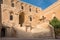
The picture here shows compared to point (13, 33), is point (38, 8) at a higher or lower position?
higher

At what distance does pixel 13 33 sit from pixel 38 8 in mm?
19559

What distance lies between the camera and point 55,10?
36125mm

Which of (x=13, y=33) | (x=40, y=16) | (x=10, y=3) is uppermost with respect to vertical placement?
(x=10, y=3)

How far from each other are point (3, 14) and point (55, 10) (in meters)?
9.65

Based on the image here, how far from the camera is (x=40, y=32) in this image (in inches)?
950

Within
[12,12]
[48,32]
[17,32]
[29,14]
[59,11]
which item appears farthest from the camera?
[29,14]

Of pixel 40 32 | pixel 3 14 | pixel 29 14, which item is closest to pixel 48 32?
pixel 40 32

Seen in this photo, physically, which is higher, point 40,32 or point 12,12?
point 12,12

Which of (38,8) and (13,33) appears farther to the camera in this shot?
(38,8)

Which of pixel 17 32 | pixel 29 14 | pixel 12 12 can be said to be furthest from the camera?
pixel 29 14

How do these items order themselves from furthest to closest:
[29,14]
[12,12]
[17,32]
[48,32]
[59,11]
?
1. [29,14]
2. [12,12]
3. [59,11]
4. [17,32]
5. [48,32]

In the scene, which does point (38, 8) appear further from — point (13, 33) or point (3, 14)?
point (13, 33)

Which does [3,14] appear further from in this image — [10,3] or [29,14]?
[29,14]

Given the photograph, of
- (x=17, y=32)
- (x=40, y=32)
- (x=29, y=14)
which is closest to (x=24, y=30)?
(x=17, y=32)
